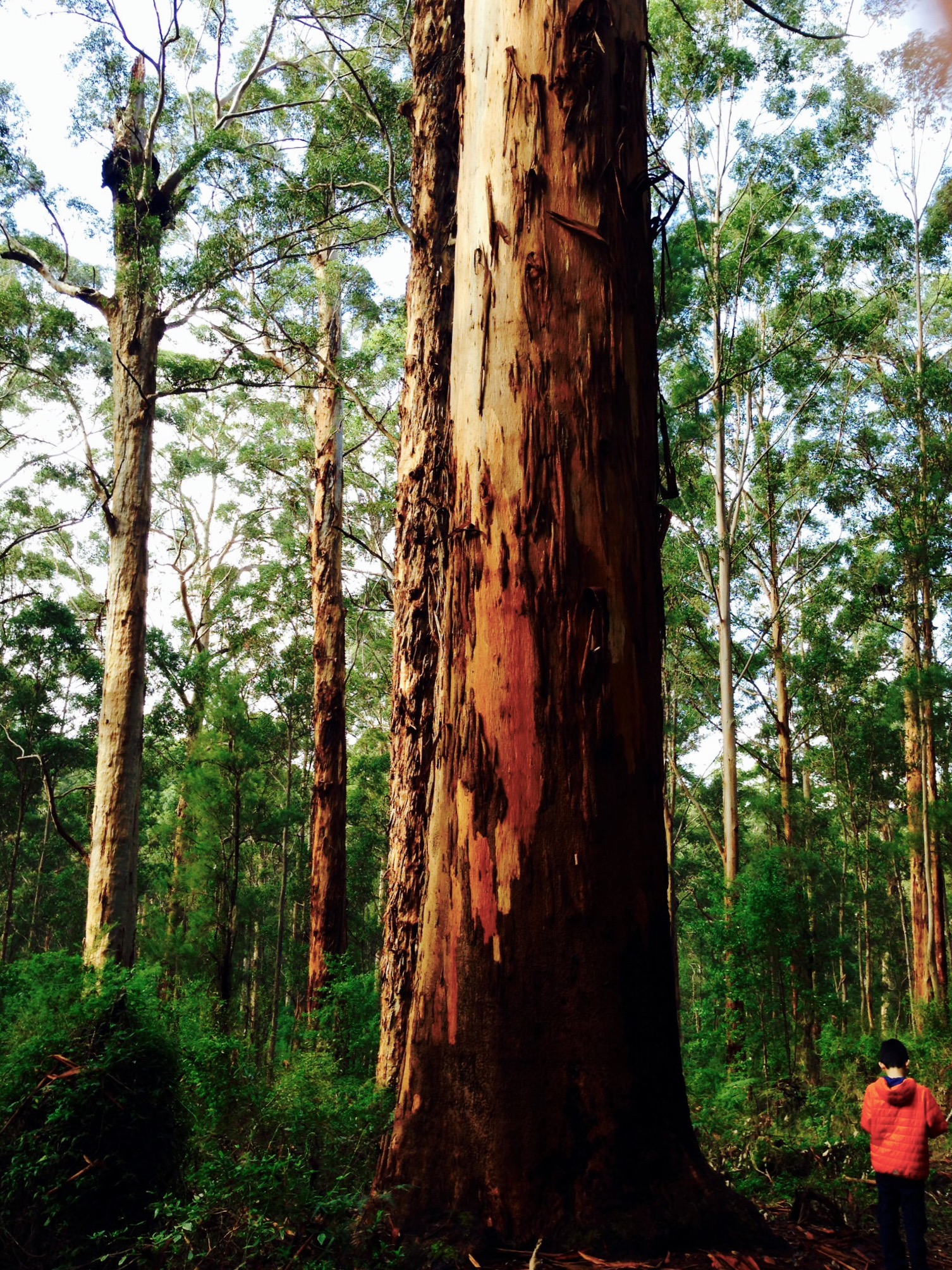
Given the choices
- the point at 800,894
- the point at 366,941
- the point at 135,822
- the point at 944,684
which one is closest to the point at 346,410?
the point at 135,822

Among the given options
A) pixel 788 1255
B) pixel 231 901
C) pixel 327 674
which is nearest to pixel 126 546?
pixel 327 674

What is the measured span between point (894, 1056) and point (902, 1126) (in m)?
0.30

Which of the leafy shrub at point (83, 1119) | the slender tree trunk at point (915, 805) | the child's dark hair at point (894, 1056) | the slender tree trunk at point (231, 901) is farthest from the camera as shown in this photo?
the slender tree trunk at point (915, 805)

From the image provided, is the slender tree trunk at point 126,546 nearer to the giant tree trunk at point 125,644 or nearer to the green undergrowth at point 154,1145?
the giant tree trunk at point 125,644

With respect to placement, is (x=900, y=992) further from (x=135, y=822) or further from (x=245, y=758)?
(x=135, y=822)

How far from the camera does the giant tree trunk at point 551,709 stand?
2086 mm

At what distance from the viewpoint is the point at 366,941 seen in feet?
100

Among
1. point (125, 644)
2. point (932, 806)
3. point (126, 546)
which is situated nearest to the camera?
point (125, 644)

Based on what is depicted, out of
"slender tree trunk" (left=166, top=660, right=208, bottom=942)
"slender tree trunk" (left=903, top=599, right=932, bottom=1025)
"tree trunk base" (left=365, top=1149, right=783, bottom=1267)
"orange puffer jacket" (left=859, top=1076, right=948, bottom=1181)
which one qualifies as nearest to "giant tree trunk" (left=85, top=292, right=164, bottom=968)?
"slender tree trunk" (left=166, top=660, right=208, bottom=942)

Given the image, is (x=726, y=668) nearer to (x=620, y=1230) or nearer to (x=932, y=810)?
(x=932, y=810)

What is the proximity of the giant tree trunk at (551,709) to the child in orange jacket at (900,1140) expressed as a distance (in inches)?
89.5

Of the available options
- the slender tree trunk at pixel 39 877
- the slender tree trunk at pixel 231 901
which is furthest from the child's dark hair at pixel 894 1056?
the slender tree trunk at pixel 39 877

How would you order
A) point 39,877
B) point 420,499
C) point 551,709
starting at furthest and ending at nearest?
point 39,877, point 420,499, point 551,709

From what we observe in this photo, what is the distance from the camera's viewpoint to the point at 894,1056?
13.8 feet
